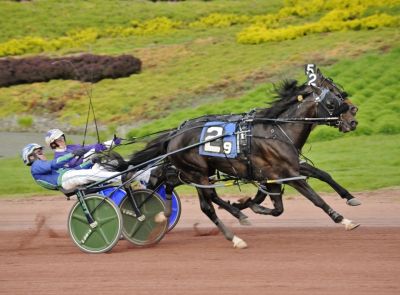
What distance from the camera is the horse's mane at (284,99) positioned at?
29.6 ft

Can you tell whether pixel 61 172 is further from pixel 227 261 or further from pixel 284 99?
pixel 284 99

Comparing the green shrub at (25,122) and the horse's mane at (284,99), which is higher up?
the horse's mane at (284,99)

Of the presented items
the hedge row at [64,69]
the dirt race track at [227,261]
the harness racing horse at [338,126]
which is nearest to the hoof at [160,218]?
the dirt race track at [227,261]

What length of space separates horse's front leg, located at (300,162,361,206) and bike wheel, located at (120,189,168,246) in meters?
1.60

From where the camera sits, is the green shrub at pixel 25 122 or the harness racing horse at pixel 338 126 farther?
the green shrub at pixel 25 122

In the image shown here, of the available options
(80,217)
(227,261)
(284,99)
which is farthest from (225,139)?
(80,217)

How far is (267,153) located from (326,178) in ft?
3.01

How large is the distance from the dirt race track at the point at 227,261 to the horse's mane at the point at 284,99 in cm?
130

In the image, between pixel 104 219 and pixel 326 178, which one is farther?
pixel 326 178

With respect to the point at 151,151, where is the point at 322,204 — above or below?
below

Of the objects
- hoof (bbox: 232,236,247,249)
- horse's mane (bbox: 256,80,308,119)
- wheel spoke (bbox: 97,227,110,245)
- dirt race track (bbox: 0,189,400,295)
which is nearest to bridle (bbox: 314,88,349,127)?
horse's mane (bbox: 256,80,308,119)

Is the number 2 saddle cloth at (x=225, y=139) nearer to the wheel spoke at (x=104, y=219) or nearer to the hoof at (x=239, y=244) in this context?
the hoof at (x=239, y=244)

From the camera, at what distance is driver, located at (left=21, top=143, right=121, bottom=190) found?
29.1 ft

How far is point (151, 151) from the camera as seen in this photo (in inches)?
372
